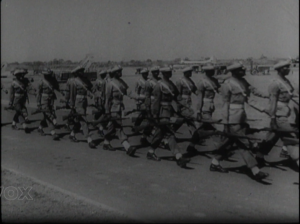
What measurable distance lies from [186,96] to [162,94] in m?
1.75

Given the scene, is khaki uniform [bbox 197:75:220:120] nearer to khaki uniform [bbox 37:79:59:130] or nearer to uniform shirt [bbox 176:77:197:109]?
uniform shirt [bbox 176:77:197:109]

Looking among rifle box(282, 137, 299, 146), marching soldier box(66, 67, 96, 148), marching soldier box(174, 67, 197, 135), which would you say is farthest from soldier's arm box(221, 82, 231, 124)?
marching soldier box(66, 67, 96, 148)

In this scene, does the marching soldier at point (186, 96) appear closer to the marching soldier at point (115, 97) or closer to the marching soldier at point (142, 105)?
the marching soldier at point (142, 105)

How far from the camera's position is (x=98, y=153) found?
336 inches

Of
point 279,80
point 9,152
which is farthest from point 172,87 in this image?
point 9,152

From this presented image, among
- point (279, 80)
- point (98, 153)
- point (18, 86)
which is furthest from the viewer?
point (18, 86)

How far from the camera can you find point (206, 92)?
26.6 feet

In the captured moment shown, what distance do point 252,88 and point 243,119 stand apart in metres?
0.61

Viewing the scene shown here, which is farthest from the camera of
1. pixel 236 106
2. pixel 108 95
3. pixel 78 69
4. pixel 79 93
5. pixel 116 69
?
pixel 79 93

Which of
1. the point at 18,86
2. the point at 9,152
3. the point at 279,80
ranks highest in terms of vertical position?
the point at 279,80

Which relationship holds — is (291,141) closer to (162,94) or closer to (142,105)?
(162,94)

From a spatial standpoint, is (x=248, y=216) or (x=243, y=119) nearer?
(x=248, y=216)

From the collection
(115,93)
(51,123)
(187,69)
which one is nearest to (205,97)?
(187,69)

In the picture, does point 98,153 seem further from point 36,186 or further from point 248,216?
point 248,216
